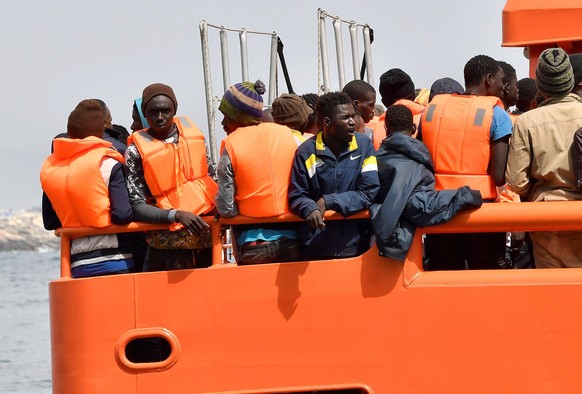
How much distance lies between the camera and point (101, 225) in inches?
264

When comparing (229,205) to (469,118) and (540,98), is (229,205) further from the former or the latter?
(540,98)

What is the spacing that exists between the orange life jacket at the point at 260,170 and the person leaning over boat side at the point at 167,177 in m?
0.25

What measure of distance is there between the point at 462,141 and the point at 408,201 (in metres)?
0.46

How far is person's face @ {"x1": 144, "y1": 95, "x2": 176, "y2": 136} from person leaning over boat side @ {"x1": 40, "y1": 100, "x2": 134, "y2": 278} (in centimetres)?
29

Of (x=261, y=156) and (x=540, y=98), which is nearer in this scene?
(x=261, y=156)

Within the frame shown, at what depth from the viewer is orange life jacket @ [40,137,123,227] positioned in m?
6.71

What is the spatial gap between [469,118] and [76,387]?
2522mm

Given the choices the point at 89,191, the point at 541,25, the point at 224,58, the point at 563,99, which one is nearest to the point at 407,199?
the point at 563,99

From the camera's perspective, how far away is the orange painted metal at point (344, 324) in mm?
6359

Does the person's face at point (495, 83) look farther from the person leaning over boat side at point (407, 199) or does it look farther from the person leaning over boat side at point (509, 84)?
the person leaning over boat side at point (407, 199)

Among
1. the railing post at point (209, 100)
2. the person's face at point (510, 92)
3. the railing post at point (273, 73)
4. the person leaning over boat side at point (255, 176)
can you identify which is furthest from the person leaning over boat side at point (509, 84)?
the railing post at point (273, 73)

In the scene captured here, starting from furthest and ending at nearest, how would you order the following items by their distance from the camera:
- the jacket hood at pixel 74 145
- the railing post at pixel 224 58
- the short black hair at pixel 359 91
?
the railing post at pixel 224 58
the short black hair at pixel 359 91
the jacket hood at pixel 74 145

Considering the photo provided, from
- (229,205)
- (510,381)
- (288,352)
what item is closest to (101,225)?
(229,205)

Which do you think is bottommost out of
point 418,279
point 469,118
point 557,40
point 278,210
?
point 418,279
